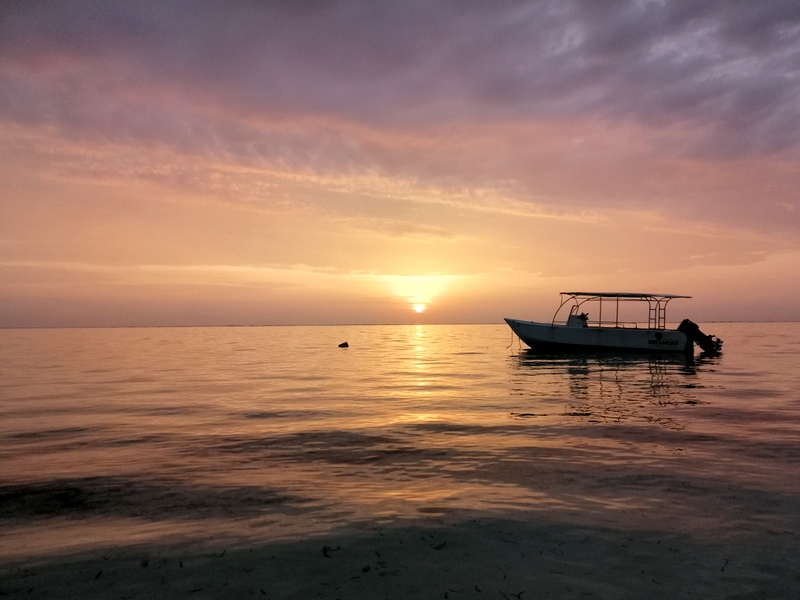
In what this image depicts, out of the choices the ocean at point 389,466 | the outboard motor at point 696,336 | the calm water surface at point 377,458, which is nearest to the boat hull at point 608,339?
the outboard motor at point 696,336

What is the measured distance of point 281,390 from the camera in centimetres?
2680

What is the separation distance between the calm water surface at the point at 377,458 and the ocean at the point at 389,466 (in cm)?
6

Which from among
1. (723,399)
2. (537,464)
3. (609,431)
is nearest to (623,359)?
(723,399)

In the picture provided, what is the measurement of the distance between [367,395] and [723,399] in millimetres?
15517

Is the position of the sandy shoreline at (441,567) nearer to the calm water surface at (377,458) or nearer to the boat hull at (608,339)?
the calm water surface at (377,458)

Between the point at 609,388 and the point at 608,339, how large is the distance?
2291 centimetres

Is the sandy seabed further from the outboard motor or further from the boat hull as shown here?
the outboard motor

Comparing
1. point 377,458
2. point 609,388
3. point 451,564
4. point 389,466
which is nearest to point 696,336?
point 609,388

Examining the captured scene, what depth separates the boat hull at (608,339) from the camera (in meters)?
47.9

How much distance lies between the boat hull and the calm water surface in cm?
2036

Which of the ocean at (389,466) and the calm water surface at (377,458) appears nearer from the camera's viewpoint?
the ocean at (389,466)

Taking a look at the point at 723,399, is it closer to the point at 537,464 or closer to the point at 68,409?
the point at 537,464

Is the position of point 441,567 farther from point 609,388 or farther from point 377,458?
point 609,388

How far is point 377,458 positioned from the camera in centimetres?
1245
